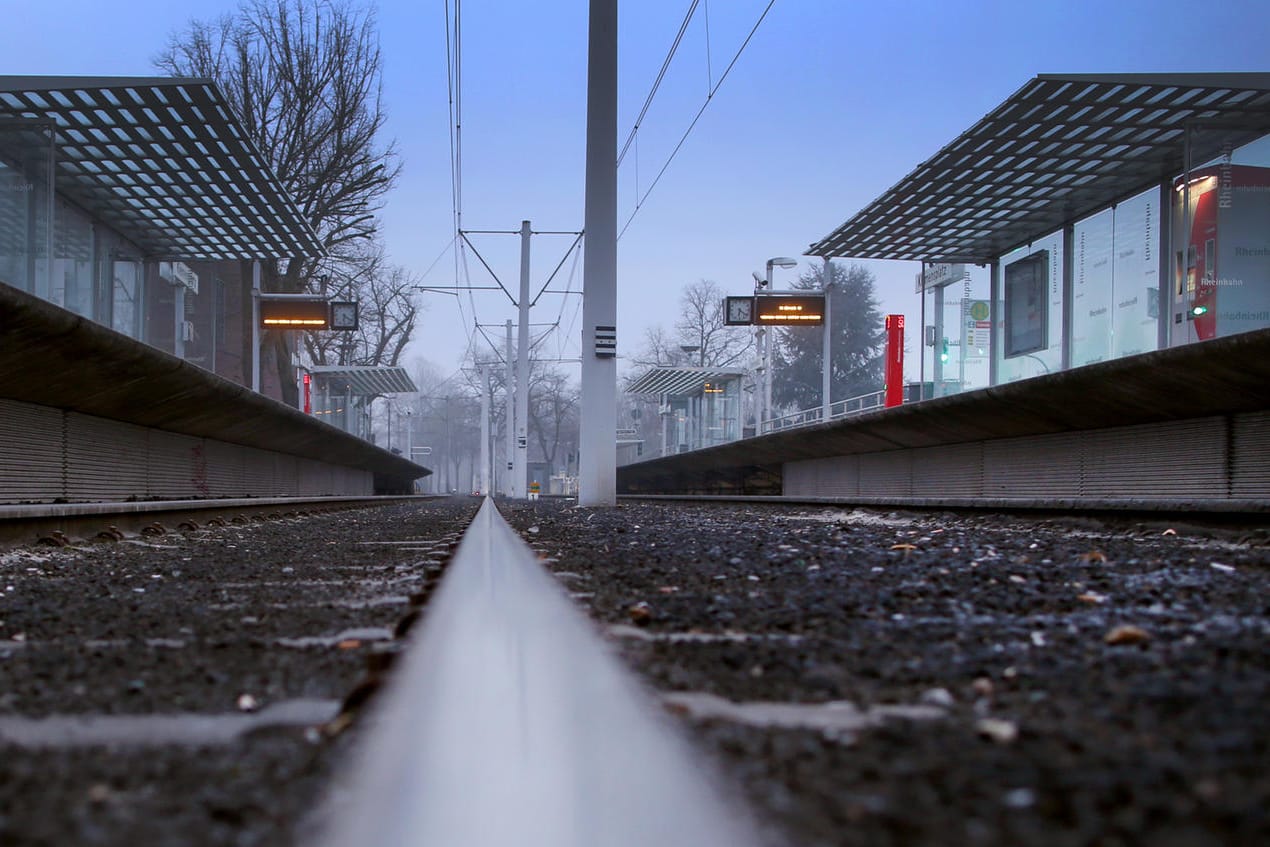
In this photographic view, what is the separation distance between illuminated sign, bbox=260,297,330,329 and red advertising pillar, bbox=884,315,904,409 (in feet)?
52.3

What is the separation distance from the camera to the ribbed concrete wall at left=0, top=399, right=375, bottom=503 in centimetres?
865

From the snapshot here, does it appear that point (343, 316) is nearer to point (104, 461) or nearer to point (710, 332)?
point (104, 461)

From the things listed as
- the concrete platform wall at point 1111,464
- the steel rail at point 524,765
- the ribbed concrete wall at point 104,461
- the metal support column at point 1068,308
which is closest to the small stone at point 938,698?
the steel rail at point 524,765

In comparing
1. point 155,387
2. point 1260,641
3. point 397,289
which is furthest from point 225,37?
point 1260,641

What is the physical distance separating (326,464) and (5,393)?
67.3 ft

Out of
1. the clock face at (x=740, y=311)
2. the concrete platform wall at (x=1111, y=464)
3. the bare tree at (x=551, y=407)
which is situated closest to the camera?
the concrete platform wall at (x=1111, y=464)

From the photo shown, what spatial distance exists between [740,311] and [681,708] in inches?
1161

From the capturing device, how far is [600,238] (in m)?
16.2

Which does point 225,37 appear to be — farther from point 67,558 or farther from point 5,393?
point 67,558

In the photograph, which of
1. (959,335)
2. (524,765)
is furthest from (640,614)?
(959,335)

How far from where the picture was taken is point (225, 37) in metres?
34.9

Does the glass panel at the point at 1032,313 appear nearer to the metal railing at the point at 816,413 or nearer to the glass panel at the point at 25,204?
the metal railing at the point at 816,413

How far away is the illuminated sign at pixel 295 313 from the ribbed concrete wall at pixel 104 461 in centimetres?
1284

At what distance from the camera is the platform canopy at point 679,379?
44.2m
